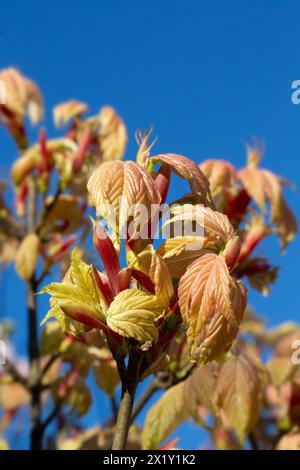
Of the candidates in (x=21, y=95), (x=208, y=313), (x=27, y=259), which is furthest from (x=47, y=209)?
(x=208, y=313)

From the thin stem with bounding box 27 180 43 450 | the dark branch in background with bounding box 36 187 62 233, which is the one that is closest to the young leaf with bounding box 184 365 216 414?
the thin stem with bounding box 27 180 43 450

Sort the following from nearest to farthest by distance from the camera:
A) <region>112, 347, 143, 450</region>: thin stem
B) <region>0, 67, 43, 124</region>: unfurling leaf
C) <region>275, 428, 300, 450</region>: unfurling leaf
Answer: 1. <region>112, 347, 143, 450</region>: thin stem
2. <region>275, 428, 300, 450</region>: unfurling leaf
3. <region>0, 67, 43, 124</region>: unfurling leaf

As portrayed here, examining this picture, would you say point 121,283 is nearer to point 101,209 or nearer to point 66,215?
point 101,209

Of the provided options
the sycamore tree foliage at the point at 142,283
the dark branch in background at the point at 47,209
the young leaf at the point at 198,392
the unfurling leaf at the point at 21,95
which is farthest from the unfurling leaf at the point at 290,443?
the unfurling leaf at the point at 21,95

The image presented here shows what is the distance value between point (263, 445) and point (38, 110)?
51.1 inches

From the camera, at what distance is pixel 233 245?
33.6 inches

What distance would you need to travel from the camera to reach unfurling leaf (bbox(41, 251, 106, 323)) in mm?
823

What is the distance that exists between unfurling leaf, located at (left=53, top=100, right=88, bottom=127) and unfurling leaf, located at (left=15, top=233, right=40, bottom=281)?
1.67 feet

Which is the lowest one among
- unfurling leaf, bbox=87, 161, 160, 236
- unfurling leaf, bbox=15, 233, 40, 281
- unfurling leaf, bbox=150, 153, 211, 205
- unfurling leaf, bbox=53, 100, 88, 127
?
unfurling leaf, bbox=87, 161, 160, 236

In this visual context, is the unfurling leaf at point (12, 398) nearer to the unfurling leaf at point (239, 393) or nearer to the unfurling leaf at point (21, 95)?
the unfurling leaf at point (21, 95)

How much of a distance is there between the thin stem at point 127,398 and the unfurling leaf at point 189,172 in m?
0.20

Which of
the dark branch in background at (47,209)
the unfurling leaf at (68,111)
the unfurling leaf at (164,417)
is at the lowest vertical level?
the unfurling leaf at (164,417)

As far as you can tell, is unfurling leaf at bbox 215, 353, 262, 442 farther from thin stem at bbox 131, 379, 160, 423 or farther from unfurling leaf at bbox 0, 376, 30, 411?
unfurling leaf at bbox 0, 376, 30, 411

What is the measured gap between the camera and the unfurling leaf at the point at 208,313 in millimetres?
784
